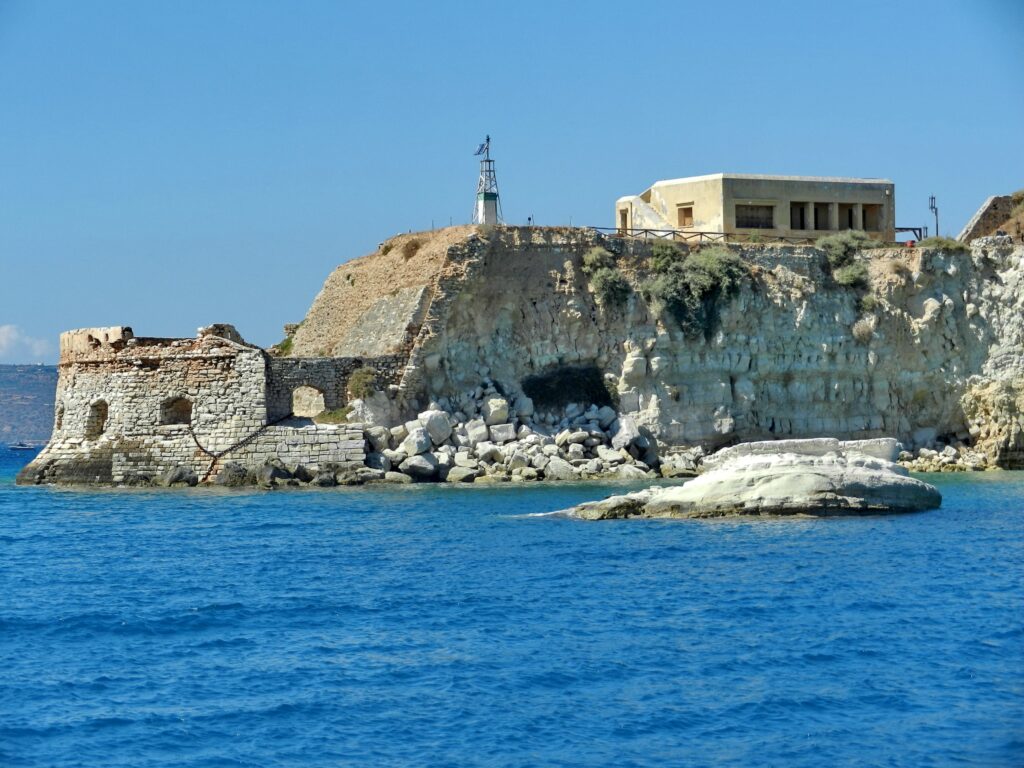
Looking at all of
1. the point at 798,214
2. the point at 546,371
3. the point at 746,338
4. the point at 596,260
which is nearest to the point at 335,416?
the point at 546,371

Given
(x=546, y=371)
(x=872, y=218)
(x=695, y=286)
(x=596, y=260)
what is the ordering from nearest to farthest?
(x=546, y=371)
(x=695, y=286)
(x=596, y=260)
(x=872, y=218)

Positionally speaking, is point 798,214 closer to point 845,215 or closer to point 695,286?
point 845,215

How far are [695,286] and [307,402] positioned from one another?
1003 cm

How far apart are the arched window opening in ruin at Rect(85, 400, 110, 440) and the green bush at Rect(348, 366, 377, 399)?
19.0 feet

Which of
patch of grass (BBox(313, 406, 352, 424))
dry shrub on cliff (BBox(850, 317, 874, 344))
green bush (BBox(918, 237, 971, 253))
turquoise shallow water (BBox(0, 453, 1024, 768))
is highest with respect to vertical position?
green bush (BBox(918, 237, 971, 253))

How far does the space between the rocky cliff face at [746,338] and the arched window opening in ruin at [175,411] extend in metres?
4.48

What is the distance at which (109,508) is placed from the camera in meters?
28.8

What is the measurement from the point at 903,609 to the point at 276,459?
18.3 metres

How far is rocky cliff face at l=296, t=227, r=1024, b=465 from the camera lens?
3506 centimetres

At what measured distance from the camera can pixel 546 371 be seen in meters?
35.6

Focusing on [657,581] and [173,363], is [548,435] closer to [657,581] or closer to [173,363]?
[173,363]

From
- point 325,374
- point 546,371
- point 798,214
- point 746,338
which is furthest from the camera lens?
point 798,214

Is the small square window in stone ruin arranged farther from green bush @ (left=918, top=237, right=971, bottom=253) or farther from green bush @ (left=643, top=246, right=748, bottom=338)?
green bush @ (left=918, top=237, right=971, bottom=253)

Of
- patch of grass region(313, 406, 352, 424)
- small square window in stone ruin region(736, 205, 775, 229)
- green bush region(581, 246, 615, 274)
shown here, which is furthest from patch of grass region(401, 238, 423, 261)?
small square window in stone ruin region(736, 205, 775, 229)
